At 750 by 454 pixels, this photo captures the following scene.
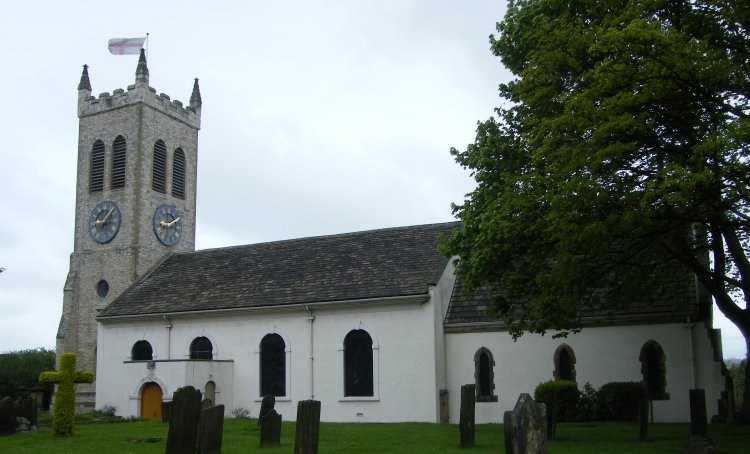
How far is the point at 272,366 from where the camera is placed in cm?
3325

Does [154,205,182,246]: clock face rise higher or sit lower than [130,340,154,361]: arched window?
higher

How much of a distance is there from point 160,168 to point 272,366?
17.1m

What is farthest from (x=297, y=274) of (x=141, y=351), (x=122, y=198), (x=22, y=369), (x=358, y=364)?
(x=22, y=369)

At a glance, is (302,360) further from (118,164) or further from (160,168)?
(118,164)

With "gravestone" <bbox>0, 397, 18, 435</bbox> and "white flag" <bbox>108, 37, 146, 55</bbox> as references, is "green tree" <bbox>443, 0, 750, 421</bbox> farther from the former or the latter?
"white flag" <bbox>108, 37, 146, 55</bbox>

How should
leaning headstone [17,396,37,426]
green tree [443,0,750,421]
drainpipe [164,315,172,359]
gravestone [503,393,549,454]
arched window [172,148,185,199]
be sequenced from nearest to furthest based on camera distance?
gravestone [503,393,549,454] < green tree [443,0,750,421] < leaning headstone [17,396,37,426] < drainpipe [164,315,172,359] < arched window [172,148,185,199]

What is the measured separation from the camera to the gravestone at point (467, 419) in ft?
61.1

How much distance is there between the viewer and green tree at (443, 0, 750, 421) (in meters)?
17.4

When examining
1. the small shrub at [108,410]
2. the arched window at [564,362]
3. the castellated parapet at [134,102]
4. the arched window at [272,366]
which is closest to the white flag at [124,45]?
the castellated parapet at [134,102]

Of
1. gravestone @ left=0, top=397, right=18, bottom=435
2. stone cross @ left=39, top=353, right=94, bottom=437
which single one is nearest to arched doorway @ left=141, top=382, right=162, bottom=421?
gravestone @ left=0, top=397, right=18, bottom=435

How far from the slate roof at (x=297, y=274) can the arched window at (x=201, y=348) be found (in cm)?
152

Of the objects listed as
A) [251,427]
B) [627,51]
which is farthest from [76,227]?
[627,51]

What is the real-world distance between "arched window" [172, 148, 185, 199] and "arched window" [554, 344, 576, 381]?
26.1 metres

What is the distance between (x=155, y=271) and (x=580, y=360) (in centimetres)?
2354
